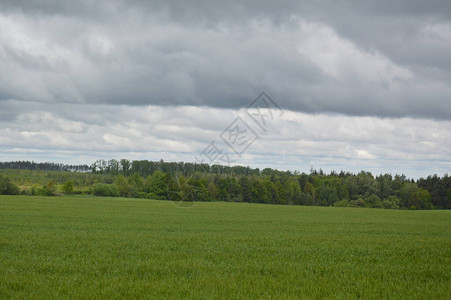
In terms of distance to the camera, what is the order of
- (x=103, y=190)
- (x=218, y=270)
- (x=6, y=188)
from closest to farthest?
(x=218, y=270), (x=6, y=188), (x=103, y=190)

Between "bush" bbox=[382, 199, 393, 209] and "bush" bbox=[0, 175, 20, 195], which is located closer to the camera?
"bush" bbox=[0, 175, 20, 195]

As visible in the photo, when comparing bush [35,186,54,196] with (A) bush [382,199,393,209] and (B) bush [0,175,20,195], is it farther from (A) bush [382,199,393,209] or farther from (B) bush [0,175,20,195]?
(A) bush [382,199,393,209]

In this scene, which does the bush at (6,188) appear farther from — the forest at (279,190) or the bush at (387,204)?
the bush at (387,204)

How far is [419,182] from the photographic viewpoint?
150125mm

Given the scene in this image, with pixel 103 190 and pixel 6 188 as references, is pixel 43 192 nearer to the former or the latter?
pixel 6 188

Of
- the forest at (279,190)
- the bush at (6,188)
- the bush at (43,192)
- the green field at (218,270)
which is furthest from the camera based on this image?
the forest at (279,190)

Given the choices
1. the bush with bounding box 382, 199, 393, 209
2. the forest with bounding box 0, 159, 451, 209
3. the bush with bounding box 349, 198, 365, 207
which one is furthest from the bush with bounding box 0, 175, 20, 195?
the bush with bounding box 382, 199, 393, 209

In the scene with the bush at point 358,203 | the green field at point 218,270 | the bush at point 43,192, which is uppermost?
the green field at point 218,270

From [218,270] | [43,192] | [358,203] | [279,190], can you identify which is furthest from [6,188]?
[218,270]

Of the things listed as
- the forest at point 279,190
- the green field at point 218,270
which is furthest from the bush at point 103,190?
the green field at point 218,270

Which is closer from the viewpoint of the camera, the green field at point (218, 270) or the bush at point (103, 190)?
the green field at point (218, 270)

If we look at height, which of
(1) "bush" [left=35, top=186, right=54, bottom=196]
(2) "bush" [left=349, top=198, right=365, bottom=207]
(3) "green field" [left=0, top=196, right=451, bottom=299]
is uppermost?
(3) "green field" [left=0, top=196, right=451, bottom=299]

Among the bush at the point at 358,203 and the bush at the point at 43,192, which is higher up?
the bush at the point at 43,192

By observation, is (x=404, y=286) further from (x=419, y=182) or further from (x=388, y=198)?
(x=419, y=182)
